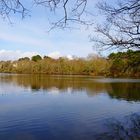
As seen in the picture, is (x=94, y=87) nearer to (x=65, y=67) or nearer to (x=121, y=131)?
(x=121, y=131)

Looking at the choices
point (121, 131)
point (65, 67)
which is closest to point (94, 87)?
point (121, 131)

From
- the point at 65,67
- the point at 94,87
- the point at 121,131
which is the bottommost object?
the point at 121,131

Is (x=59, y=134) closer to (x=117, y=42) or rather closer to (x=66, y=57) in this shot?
(x=117, y=42)

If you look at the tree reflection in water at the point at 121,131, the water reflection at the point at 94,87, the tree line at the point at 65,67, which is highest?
the tree line at the point at 65,67

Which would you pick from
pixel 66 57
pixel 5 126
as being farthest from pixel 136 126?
pixel 66 57

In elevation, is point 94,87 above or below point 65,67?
below

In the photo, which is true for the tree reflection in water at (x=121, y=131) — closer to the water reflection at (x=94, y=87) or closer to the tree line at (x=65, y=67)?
the water reflection at (x=94, y=87)

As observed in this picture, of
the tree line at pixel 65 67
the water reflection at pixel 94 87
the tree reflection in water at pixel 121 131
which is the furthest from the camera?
the tree line at pixel 65 67

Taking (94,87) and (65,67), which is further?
(65,67)

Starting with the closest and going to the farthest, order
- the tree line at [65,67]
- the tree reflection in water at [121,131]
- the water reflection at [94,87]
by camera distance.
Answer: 1. the tree reflection in water at [121,131]
2. the water reflection at [94,87]
3. the tree line at [65,67]

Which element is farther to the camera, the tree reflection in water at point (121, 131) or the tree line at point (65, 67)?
the tree line at point (65, 67)

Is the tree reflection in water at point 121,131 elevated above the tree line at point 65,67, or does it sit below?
below

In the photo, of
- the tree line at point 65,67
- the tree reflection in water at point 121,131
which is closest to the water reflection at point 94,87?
the tree reflection in water at point 121,131

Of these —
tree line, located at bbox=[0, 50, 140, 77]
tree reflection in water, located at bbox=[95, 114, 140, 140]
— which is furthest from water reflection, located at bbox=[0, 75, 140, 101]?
tree line, located at bbox=[0, 50, 140, 77]
